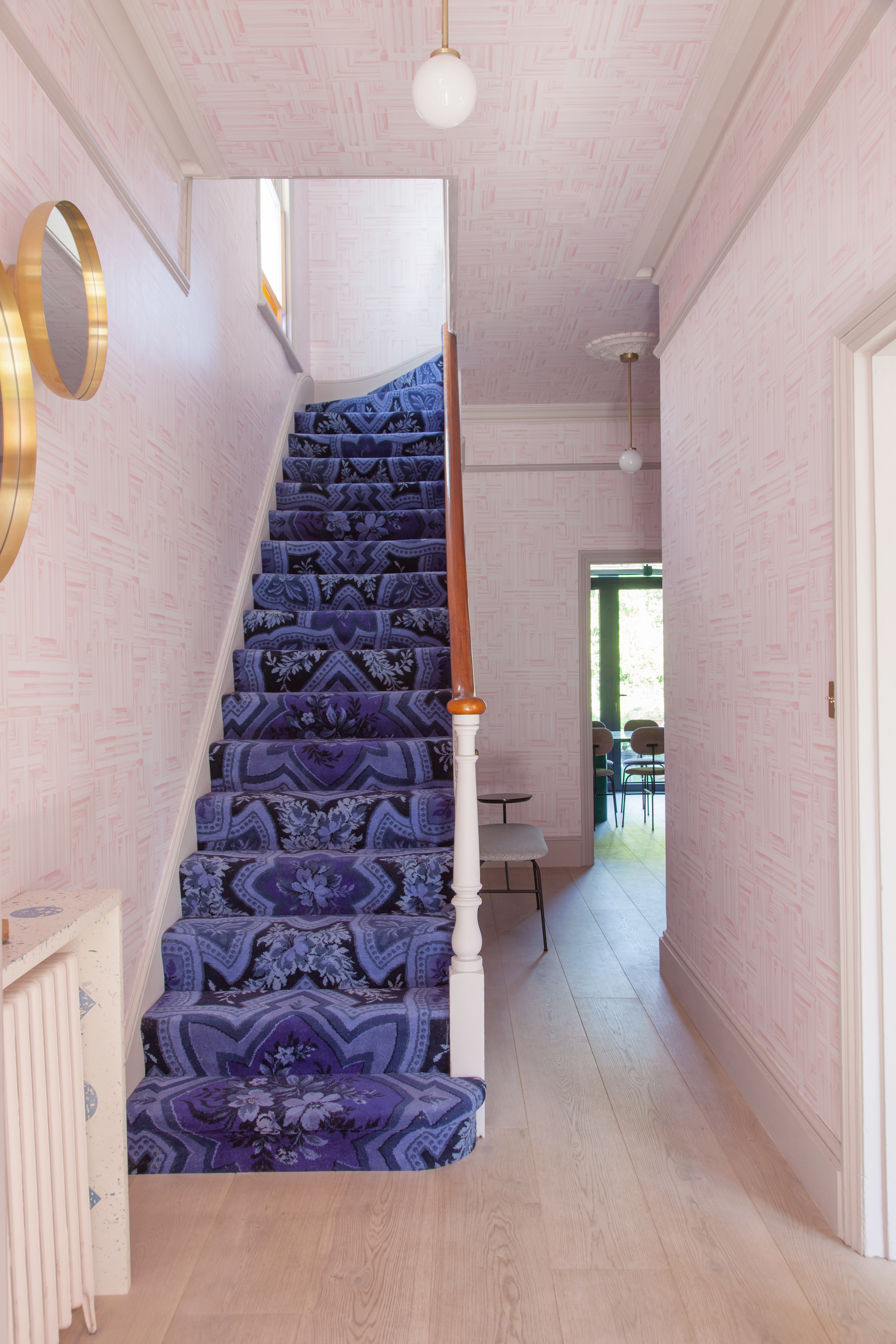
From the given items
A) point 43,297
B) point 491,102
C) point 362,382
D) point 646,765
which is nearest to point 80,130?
point 43,297

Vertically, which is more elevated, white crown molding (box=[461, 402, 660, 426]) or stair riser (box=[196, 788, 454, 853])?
white crown molding (box=[461, 402, 660, 426])

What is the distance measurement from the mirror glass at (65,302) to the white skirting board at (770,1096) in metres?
2.29

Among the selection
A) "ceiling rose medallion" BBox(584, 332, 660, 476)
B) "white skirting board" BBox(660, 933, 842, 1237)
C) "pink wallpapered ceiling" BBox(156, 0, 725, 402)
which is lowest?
"white skirting board" BBox(660, 933, 842, 1237)

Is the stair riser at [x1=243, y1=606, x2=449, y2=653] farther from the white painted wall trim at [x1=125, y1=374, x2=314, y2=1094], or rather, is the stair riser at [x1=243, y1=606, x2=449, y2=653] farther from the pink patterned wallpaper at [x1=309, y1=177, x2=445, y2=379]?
the pink patterned wallpaper at [x1=309, y1=177, x2=445, y2=379]

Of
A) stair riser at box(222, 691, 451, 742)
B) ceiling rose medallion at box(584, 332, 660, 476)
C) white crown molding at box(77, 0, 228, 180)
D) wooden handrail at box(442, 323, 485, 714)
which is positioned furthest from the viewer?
ceiling rose medallion at box(584, 332, 660, 476)

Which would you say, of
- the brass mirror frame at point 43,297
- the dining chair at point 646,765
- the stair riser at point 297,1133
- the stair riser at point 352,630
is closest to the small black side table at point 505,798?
the stair riser at point 352,630

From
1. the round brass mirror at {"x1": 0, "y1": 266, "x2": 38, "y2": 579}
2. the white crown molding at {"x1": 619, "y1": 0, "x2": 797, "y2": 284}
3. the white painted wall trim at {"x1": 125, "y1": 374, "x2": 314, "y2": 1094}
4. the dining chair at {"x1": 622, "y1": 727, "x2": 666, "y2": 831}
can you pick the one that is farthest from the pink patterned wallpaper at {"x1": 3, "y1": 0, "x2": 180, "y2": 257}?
the dining chair at {"x1": 622, "y1": 727, "x2": 666, "y2": 831}

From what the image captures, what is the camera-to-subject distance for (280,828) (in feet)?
9.09

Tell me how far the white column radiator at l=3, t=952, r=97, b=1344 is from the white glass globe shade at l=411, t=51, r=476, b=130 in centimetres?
166

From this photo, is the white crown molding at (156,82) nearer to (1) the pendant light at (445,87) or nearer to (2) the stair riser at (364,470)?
(1) the pendant light at (445,87)

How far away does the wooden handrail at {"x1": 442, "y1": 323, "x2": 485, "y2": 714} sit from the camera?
2383mm

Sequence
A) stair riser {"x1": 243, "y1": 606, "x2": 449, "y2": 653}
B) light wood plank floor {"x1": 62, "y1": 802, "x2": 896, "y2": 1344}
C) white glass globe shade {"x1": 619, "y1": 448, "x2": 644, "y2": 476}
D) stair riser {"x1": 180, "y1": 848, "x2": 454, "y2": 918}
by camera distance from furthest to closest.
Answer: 1. white glass globe shade {"x1": 619, "y1": 448, "x2": 644, "y2": 476}
2. stair riser {"x1": 243, "y1": 606, "x2": 449, "y2": 653}
3. stair riser {"x1": 180, "y1": 848, "x2": 454, "y2": 918}
4. light wood plank floor {"x1": 62, "y1": 802, "x2": 896, "y2": 1344}

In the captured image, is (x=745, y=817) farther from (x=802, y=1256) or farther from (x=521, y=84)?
(x=521, y=84)

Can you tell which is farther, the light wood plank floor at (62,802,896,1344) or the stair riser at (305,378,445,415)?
the stair riser at (305,378,445,415)
